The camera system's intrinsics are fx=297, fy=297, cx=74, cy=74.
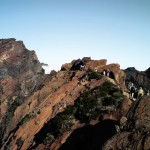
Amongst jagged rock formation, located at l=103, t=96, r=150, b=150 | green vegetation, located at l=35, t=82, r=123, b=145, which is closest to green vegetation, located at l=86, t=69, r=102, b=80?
green vegetation, located at l=35, t=82, r=123, b=145

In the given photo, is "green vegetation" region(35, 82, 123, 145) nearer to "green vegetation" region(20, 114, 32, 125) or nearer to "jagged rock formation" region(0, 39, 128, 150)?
"jagged rock formation" region(0, 39, 128, 150)

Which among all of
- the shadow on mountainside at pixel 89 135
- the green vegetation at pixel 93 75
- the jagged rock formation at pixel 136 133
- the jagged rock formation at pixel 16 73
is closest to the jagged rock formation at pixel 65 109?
the green vegetation at pixel 93 75

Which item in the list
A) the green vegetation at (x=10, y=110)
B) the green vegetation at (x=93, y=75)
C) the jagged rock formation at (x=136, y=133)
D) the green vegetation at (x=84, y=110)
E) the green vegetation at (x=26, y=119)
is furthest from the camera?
the green vegetation at (x=10, y=110)

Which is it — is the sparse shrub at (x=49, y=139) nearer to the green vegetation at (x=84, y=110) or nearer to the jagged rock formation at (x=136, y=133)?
the green vegetation at (x=84, y=110)

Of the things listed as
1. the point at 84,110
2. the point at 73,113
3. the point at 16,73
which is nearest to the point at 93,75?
the point at 73,113

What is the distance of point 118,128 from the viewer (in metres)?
21.6

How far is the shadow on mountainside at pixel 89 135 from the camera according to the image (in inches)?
1137

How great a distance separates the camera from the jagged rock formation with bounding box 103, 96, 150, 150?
1667 cm

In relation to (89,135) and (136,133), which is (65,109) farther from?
(136,133)

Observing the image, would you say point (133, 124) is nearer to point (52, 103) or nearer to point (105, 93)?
point (105, 93)

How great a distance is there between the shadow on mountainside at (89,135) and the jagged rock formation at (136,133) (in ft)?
25.1

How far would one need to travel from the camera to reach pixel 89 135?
3100 cm

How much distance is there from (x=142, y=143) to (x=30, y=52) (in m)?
92.4

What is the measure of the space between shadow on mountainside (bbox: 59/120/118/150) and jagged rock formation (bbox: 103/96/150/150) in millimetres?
7638
